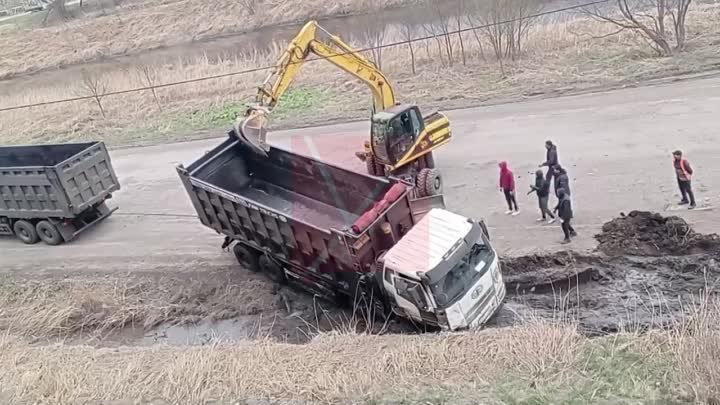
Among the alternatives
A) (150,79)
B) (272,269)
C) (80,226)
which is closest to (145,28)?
(150,79)

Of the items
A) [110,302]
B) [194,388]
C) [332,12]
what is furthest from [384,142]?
[332,12]

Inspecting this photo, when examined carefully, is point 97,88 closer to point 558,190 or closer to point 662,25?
point 662,25

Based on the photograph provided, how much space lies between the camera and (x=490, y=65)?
23.9 m

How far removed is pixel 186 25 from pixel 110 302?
33514 millimetres

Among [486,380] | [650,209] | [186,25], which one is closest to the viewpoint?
[486,380]

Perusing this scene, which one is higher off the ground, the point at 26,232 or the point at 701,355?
the point at 26,232

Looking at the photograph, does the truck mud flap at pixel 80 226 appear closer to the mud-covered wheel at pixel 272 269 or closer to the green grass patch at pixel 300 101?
the mud-covered wheel at pixel 272 269

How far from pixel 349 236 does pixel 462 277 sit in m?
1.79

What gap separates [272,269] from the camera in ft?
42.4

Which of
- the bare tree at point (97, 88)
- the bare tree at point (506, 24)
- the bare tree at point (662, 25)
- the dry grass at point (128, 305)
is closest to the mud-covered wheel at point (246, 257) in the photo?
the dry grass at point (128, 305)

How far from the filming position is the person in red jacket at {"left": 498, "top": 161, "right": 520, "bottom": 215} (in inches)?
→ 533

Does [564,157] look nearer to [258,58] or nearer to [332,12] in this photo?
[258,58]

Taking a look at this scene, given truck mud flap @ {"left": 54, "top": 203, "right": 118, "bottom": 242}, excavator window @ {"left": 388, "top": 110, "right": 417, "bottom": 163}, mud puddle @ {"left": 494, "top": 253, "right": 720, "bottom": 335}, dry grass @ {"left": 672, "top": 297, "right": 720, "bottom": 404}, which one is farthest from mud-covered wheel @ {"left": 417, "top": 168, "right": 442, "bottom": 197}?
truck mud flap @ {"left": 54, "top": 203, "right": 118, "bottom": 242}

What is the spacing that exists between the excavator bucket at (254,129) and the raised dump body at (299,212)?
30 centimetres
